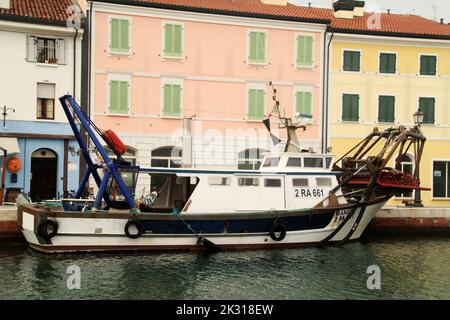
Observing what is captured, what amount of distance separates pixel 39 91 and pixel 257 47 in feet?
36.1

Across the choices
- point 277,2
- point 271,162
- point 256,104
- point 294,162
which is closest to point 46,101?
point 256,104

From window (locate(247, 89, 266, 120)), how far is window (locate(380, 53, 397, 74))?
Result: 7060 mm

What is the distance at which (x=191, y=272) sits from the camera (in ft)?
57.7

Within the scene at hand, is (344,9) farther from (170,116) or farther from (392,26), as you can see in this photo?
(170,116)

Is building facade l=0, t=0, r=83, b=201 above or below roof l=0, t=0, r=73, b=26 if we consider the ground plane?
below

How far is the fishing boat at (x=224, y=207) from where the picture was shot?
19703 millimetres

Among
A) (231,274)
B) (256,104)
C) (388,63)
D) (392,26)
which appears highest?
(392,26)

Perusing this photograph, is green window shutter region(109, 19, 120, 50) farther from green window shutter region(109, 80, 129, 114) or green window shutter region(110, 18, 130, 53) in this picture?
green window shutter region(109, 80, 129, 114)

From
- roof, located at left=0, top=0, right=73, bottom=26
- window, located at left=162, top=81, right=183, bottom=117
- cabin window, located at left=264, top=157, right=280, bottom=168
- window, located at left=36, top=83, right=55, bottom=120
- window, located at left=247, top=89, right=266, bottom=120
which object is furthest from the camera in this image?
window, located at left=247, top=89, right=266, bottom=120

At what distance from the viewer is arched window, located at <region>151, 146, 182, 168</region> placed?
29.7 meters

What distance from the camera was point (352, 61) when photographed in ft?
109

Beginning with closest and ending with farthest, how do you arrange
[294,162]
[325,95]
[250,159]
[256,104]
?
[294,162], [250,159], [256,104], [325,95]

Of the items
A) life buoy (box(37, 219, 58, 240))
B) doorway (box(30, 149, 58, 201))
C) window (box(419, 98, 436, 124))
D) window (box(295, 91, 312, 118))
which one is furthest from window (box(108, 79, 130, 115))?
window (box(419, 98, 436, 124))

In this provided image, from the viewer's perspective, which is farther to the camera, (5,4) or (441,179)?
(441,179)
